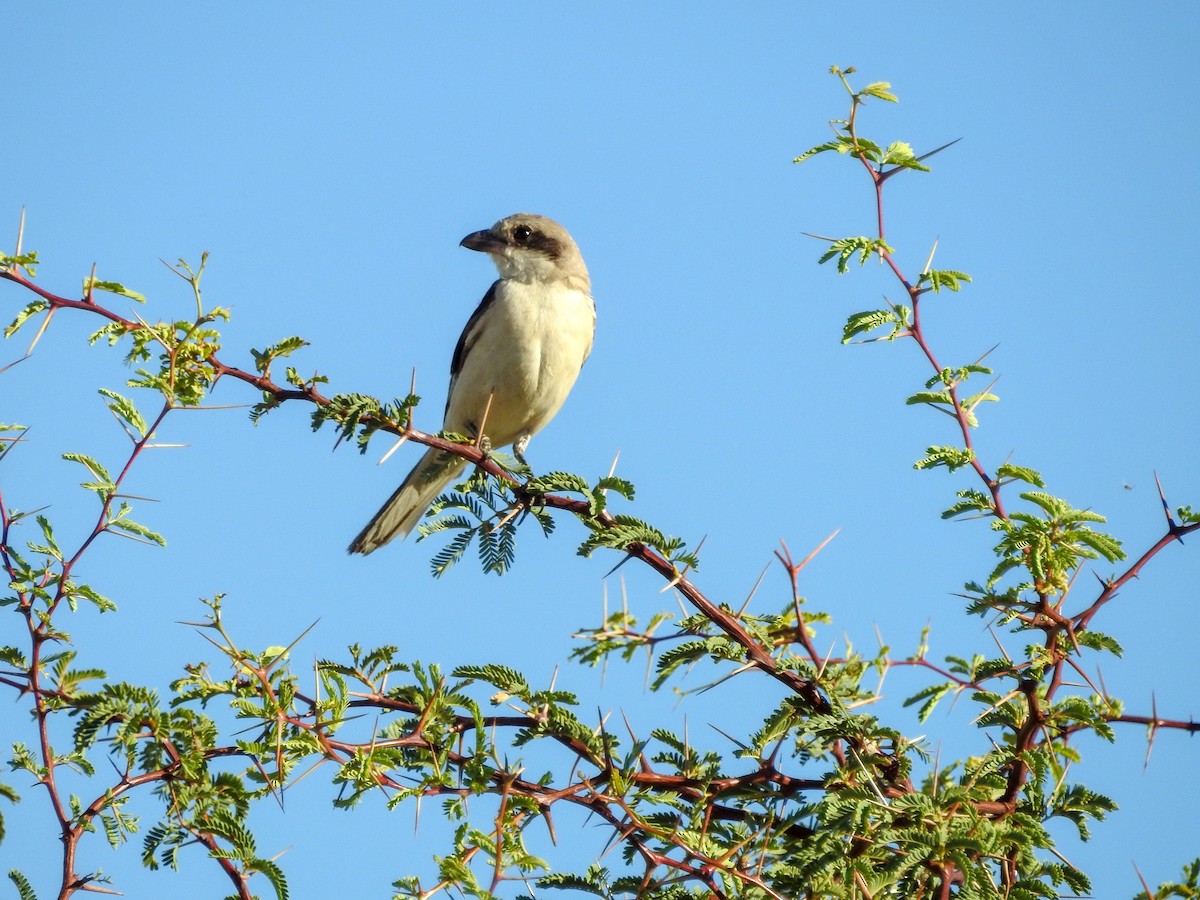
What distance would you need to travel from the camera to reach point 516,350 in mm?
7512

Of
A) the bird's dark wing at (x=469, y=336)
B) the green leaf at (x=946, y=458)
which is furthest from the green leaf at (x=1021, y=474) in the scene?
the bird's dark wing at (x=469, y=336)

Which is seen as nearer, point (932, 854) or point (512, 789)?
point (932, 854)

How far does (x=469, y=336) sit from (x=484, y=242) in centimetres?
86

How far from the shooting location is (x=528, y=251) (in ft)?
27.3

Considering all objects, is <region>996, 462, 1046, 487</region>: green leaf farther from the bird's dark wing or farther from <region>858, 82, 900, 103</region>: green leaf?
the bird's dark wing

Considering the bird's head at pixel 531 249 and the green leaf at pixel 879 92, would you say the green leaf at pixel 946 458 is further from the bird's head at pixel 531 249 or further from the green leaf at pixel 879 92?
the bird's head at pixel 531 249

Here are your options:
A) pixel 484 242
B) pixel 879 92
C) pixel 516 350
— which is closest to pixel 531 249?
pixel 484 242

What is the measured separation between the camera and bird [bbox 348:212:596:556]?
7.02m

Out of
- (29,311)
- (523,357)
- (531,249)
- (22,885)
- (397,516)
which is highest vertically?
(531,249)

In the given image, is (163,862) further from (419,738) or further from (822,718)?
(822,718)

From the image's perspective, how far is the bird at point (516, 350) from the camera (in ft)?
23.0

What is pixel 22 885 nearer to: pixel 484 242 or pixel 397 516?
pixel 397 516

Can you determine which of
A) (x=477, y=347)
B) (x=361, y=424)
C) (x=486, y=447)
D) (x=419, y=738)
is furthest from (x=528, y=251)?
(x=419, y=738)

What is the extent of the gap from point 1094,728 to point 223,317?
2848 mm
